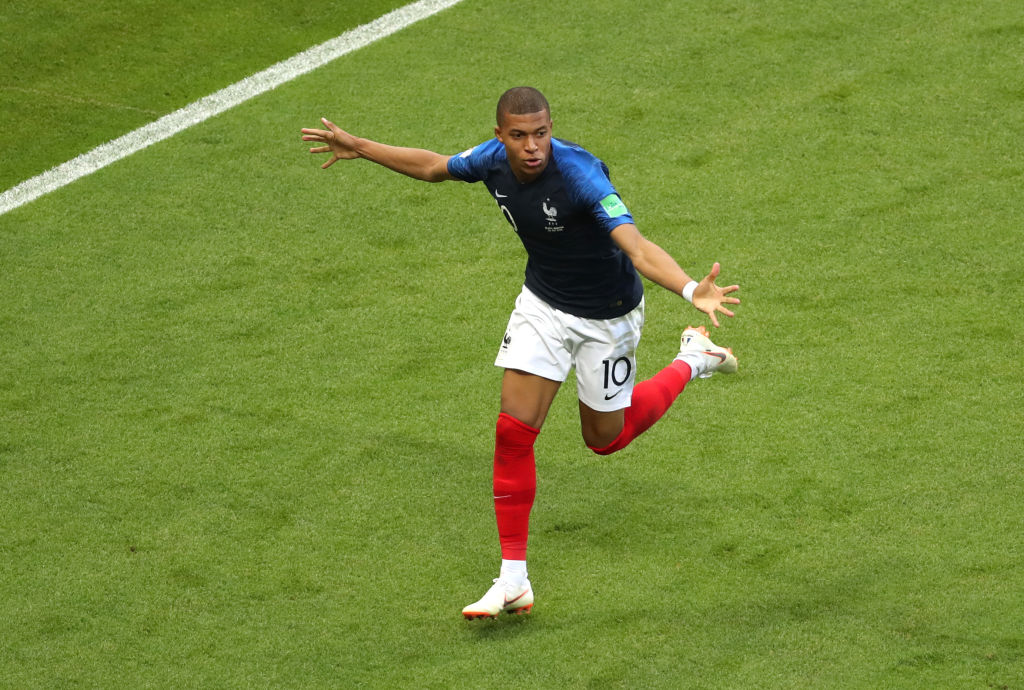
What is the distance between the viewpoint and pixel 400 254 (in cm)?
906

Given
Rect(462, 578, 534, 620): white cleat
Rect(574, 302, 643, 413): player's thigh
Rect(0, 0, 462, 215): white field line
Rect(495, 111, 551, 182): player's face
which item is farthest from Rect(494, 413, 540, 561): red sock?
Rect(0, 0, 462, 215): white field line

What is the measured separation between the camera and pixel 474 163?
632cm

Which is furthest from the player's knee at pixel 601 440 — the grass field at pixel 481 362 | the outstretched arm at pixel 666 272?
the outstretched arm at pixel 666 272

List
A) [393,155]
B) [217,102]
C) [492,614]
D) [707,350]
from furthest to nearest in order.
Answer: [217,102] < [707,350] < [393,155] < [492,614]

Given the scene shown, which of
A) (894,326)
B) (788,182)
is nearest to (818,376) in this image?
(894,326)

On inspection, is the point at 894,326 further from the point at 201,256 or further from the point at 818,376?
the point at 201,256

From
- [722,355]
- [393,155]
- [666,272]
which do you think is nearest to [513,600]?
[666,272]

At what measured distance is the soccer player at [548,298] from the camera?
5891mm

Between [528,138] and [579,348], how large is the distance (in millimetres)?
997

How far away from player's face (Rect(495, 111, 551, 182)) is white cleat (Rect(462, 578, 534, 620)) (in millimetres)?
1703

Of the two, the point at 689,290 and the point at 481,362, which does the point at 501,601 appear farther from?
the point at 481,362

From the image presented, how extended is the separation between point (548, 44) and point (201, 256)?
11.7 ft

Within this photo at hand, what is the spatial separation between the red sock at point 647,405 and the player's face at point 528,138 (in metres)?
1.32

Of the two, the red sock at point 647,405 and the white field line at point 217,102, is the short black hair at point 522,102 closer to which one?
the red sock at point 647,405
